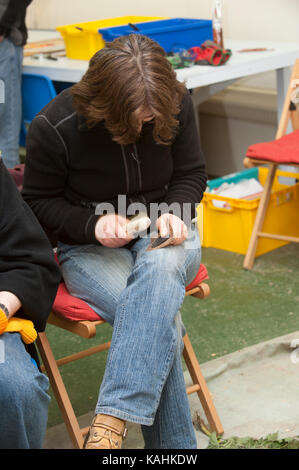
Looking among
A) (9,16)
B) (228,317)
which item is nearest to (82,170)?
(228,317)

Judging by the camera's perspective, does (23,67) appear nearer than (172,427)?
No

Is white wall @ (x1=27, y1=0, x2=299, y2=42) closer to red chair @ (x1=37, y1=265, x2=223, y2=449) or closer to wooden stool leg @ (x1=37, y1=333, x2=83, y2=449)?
red chair @ (x1=37, y1=265, x2=223, y2=449)

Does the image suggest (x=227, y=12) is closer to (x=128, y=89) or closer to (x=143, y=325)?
(x=128, y=89)

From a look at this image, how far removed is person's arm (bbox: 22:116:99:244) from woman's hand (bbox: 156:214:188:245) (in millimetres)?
193

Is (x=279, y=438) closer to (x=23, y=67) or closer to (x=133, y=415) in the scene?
(x=133, y=415)

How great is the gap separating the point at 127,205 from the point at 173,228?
212 mm

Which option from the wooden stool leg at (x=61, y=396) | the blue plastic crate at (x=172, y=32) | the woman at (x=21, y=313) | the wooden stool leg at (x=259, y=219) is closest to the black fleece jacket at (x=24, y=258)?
the woman at (x=21, y=313)

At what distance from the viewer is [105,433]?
1855 millimetres

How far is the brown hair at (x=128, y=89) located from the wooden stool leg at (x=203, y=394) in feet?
2.26

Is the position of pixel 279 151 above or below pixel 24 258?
below

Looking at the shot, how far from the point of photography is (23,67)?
13.2 ft

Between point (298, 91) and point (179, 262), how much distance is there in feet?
6.28

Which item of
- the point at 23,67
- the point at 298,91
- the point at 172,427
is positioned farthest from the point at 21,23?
the point at 172,427
